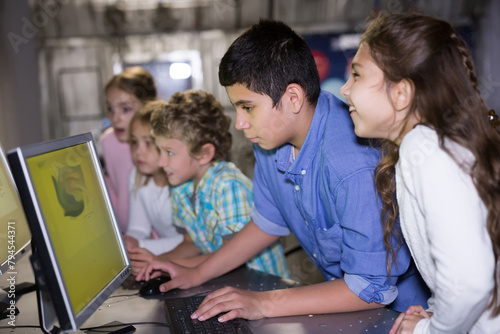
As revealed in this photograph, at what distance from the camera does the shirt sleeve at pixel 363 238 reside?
3.33ft

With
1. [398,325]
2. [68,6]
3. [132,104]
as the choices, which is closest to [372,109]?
[398,325]

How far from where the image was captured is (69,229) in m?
0.92

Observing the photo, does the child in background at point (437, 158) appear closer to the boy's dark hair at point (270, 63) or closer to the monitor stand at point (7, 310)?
the boy's dark hair at point (270, 63)

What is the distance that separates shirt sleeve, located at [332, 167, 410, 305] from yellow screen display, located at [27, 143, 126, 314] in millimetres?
523

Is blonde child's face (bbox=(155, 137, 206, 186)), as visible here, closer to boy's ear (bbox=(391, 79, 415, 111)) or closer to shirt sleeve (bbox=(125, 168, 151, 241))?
shirt sleeve (bbox=(125, 168, 151, 241))

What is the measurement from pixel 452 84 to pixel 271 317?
2.02 ft

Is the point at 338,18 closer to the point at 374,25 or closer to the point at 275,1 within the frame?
the point at 275,1

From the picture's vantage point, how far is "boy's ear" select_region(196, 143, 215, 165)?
1702mm

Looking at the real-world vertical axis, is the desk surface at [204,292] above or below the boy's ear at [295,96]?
below

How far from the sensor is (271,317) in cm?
108

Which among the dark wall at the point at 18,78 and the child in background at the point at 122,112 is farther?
the dark wall at the point at 18,78

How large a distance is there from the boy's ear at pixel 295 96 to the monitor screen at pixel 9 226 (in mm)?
712

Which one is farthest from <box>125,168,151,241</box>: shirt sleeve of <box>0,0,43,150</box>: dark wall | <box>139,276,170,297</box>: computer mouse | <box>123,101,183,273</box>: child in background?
<box>0,0,43,150</box>: dark wall

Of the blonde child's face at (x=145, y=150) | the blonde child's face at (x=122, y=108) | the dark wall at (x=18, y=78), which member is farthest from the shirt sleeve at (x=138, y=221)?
the dark wall at (x=18, y=78)
